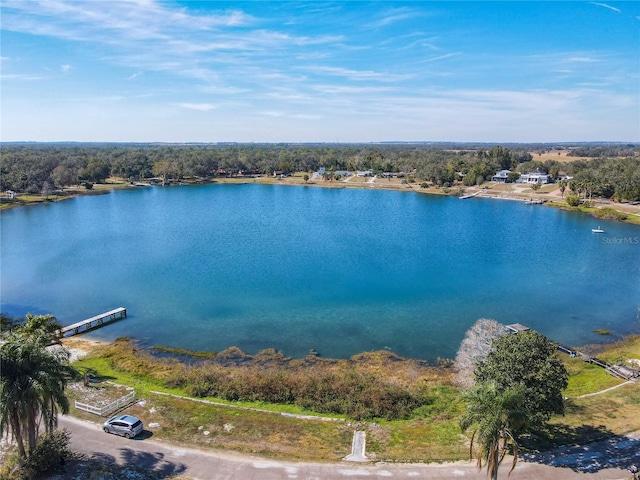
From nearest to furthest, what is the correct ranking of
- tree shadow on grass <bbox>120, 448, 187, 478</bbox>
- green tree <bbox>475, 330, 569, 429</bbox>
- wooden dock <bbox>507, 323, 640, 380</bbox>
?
tree shadow on grass <bbox>120, 448, 187, 478</bbox> → green tree <bbox>475, 330, 569, 429</bbox> → wooden dock <bbox>507, 323, 640, 380</bbox>

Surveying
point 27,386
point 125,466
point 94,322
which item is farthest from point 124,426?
point 94,322

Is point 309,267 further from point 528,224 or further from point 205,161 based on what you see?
point 205,161

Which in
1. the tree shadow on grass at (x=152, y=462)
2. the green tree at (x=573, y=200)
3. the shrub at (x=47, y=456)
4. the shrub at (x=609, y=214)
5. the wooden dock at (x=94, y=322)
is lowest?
the wooden dock at (x=94, y=322)

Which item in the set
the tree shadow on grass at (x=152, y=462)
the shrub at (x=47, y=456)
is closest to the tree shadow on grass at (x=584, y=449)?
the tree shadow on grass at (x=152, y=462)

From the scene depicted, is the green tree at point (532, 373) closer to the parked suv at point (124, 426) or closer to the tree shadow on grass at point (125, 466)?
A: the tree shadow on grass at point (125, 466)

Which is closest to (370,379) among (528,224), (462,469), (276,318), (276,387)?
(276,387)

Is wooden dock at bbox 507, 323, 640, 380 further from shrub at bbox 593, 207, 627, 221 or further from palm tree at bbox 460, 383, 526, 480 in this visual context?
shrub at bbox 593, 207, 627, 221

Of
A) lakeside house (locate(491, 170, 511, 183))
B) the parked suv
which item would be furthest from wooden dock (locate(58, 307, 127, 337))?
lakeside house (locate(491, 170, 511, 183))
